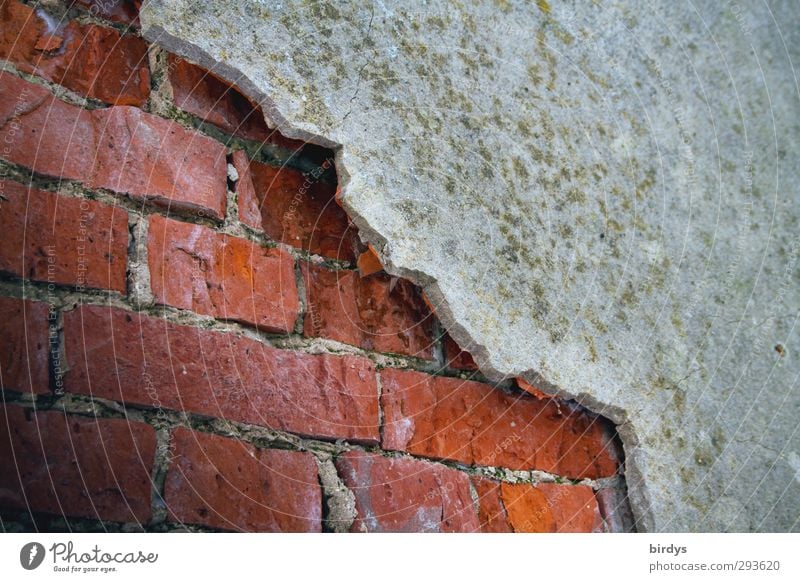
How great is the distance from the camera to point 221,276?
2.74 feet

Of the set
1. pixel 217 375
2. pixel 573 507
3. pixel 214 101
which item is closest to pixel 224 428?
pixel 217 375

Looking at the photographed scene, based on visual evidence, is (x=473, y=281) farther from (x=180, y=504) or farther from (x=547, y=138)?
(x=180, y=504)

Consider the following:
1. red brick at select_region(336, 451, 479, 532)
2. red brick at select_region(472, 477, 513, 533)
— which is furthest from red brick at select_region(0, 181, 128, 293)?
red brick at select_region(472, 477, 513, 533)

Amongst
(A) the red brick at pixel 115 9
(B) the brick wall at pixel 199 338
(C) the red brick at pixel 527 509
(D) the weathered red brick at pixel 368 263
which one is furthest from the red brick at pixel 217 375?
(A) the red brick at pixel 115 9

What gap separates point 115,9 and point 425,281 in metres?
0.46

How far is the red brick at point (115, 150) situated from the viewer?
0.74 meters

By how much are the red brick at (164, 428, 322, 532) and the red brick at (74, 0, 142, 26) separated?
452 mm

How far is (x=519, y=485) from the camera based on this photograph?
992 millimetres

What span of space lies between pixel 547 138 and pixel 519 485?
475 millimetres

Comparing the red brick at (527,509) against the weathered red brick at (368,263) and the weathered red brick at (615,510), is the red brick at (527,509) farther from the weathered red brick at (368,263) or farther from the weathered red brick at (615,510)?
the weathered red brick at (368,263)

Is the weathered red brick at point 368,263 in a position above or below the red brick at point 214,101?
below
